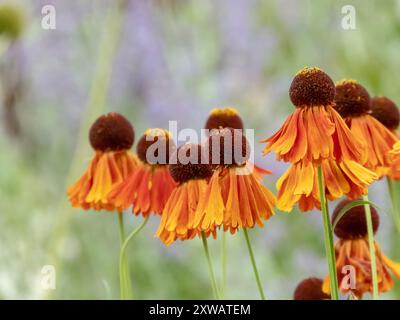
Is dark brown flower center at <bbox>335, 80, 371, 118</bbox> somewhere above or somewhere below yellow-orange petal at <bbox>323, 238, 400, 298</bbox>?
above

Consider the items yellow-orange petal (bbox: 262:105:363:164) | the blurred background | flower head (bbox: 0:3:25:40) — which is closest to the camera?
yellow-orange petal (bbox: 262:105:363:164)

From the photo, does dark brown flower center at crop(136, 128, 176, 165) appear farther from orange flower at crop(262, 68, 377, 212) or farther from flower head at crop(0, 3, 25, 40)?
flower head at crop(0, 3, 25, 40)

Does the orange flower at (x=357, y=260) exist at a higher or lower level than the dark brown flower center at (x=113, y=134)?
lower

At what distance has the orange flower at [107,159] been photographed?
0.54m

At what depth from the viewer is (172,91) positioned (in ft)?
4.42

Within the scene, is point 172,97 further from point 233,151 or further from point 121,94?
point 233,151

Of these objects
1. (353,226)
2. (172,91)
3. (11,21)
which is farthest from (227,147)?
(172,91)

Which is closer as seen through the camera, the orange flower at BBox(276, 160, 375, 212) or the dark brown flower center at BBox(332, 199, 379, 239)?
the orange flower at BBox(276, 160, 375, 212)

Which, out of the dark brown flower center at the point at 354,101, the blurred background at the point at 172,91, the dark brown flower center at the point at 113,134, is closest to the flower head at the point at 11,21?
the blurred background at the point at 172,91

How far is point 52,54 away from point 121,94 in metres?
0.18

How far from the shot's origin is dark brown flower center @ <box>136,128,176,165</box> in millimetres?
502

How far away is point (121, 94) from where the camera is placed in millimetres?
1450

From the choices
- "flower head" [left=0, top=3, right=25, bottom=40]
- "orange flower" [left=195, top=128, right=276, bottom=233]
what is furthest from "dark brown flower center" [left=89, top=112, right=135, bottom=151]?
"flower head" [left=0, top=3, right=25, bottom=40]

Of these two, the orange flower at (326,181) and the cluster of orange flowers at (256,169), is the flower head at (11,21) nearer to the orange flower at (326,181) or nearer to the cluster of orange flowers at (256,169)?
the cluster of orange flowers at (256,169)
